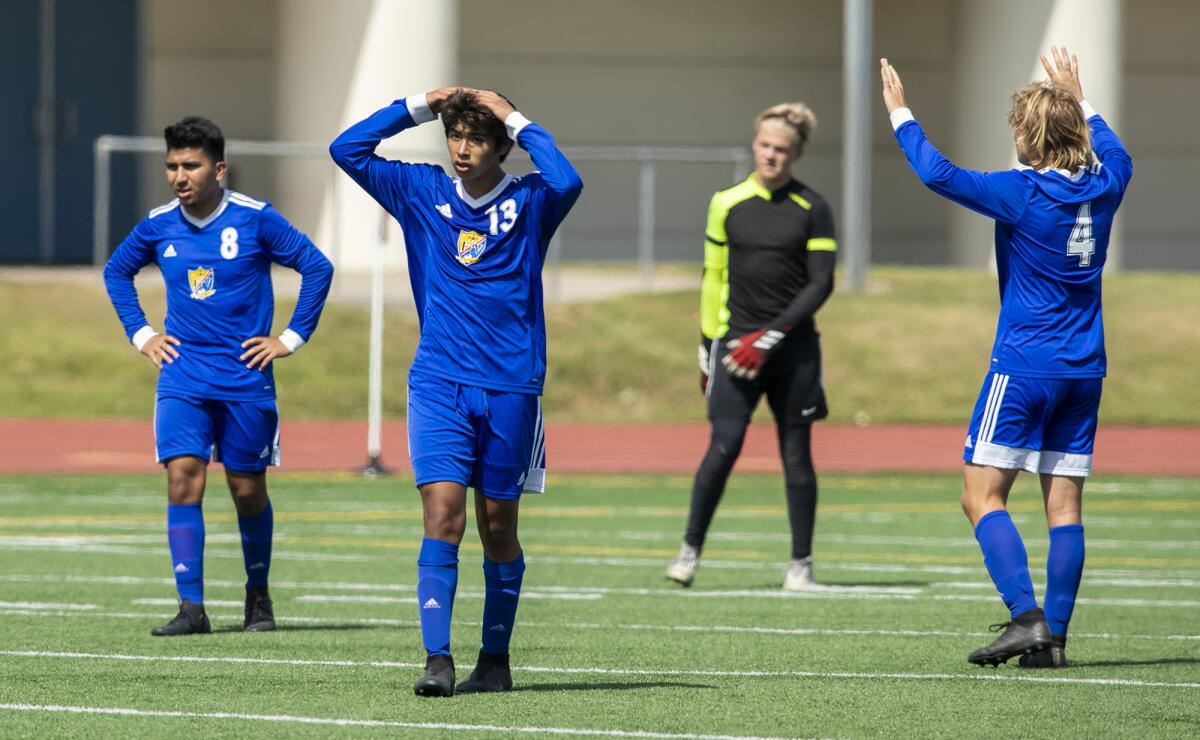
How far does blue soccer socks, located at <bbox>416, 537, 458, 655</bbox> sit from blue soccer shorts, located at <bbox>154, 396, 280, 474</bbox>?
2185mm

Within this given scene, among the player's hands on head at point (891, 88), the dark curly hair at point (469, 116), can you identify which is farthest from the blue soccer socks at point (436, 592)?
the player's hands on head at point (891, 88)

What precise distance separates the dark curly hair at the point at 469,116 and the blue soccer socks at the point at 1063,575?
2.62m

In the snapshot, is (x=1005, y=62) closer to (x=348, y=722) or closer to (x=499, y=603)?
(x=499, y=603)

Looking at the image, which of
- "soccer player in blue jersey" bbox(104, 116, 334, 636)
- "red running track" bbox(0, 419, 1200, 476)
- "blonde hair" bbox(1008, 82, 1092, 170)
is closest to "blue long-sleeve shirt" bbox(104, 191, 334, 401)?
"soccer player in blue jersey" bbox(104, 116, 334, 636)

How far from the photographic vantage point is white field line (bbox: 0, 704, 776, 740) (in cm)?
629

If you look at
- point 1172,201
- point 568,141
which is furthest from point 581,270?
point 1172,201

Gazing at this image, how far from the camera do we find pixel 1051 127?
25.5 ft

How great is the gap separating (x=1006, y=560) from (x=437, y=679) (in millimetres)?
2141

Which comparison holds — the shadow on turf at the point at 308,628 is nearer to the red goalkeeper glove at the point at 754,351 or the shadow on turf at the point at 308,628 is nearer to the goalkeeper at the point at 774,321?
the goalkeeper at the point at 774,321

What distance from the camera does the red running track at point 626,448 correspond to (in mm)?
19297

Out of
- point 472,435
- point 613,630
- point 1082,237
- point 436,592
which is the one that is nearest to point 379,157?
point 472,435

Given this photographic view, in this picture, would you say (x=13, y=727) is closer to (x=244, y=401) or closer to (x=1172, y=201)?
(x=244, y=401)

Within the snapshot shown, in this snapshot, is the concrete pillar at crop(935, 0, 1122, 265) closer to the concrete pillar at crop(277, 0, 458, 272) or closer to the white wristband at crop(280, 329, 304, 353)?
the concrete pillar at crop(277, 0, 458, 272)

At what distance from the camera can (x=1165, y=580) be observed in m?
11.2
